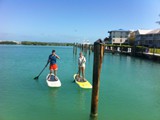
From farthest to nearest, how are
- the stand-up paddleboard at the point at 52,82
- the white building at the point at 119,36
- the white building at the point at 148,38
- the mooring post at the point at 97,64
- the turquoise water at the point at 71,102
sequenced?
the white building at the point at 119,36, the white building at the point at 148,38, the stand-up paddleboard at the point at 52,82, the turquoise water at the point at 71,102, the mooring post at the point at 97,64

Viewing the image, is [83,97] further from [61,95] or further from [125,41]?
[125,41]

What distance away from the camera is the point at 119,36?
115312 mm

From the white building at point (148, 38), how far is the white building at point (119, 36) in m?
15.4

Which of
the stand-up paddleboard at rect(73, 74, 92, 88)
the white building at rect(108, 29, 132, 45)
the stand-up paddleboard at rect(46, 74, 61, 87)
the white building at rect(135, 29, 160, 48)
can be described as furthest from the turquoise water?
the white building at rect(108, 29, 132, 45)

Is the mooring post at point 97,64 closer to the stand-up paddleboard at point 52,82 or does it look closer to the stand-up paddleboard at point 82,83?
the stand-up paddleboard at point 82,83

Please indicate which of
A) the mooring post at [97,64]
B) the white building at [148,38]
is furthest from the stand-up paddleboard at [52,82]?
the white building at [148,38]

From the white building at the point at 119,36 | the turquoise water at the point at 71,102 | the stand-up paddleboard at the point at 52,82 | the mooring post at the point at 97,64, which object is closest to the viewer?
the mooring post at the point at 97,64

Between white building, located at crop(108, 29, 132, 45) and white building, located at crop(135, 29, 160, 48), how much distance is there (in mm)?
15418

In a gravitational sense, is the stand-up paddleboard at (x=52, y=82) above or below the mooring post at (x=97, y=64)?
below

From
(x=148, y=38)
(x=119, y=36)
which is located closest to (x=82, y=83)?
(x=148, y=38)

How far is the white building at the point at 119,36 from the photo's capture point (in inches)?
4488

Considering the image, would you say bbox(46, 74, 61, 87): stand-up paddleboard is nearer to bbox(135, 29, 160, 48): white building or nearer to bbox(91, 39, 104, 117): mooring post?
Result: bbox(91, 39, 104, 117): mooring post

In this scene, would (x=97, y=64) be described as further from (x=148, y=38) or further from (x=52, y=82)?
(x=148, y=38)

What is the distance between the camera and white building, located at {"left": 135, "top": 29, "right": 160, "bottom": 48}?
80.8 m
